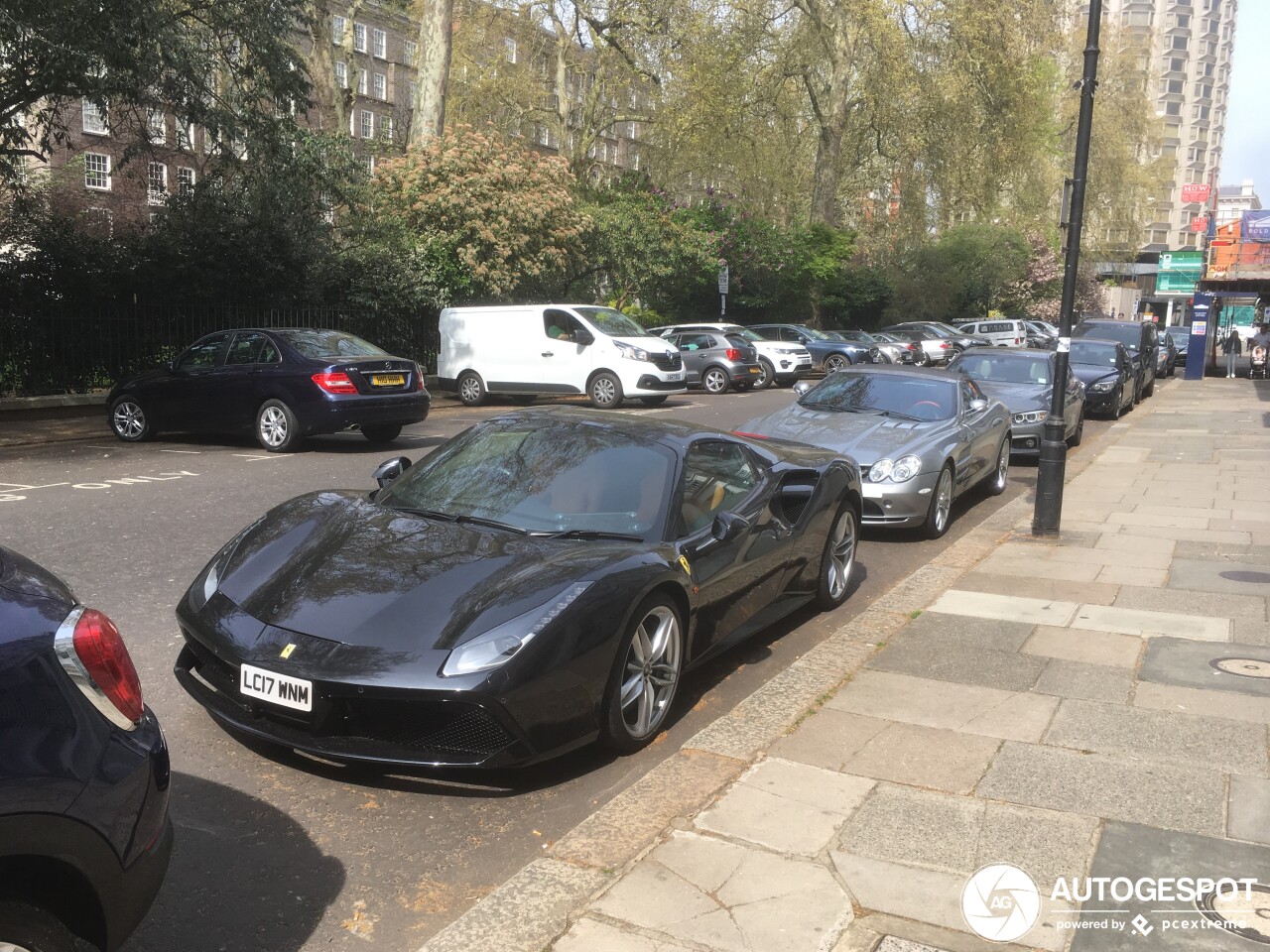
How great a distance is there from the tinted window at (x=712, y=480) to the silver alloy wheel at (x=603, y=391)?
15107 millimetres

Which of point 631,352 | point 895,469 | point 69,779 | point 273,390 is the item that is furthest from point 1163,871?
point 631,352

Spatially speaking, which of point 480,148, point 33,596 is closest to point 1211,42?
point 480,148

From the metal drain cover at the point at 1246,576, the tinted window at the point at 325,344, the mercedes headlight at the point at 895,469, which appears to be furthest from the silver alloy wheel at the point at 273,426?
the metal drain cover at the point at 1246,576

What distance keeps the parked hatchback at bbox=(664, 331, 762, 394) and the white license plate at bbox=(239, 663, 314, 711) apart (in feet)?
75.2

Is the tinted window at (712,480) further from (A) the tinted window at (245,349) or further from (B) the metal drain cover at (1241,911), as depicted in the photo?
(A) the tinted window at (245,349)

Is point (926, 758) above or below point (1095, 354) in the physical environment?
below

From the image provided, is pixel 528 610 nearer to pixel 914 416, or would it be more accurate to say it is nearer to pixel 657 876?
pixel 657 876

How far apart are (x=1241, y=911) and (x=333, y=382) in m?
11.7

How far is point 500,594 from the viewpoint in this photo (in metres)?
4.14

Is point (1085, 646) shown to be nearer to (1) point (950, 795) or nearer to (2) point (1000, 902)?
(1) point (950, 795)

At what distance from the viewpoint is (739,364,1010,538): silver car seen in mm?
9016

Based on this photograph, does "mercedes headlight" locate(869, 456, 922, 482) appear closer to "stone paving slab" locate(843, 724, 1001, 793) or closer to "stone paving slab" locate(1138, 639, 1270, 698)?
"stone paving slab" locate(1138, 639, 1270, 698)

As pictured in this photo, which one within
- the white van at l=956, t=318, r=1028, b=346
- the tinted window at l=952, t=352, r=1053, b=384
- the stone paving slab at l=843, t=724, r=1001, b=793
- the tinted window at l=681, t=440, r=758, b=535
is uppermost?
the white van at l=956, t=318, r=1028, b=346

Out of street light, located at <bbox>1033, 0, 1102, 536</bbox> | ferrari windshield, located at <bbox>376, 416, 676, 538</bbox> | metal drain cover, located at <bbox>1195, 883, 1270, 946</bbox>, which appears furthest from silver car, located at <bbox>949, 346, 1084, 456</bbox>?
metal drain cover, located at <bbox>1195, 883, 1270, 946</bbox>
